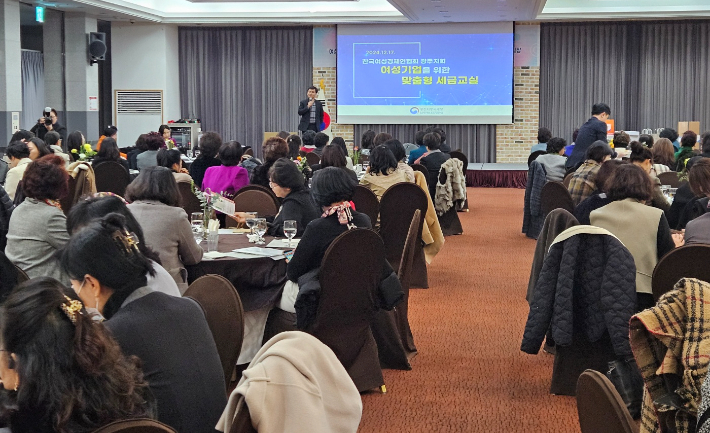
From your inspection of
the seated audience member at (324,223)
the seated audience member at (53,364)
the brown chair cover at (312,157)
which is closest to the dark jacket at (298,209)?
the seated audience member at (324,223)

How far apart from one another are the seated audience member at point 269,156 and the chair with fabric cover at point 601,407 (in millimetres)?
5512

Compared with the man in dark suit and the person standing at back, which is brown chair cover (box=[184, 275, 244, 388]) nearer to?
the person standing at back

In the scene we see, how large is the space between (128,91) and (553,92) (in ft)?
26.2

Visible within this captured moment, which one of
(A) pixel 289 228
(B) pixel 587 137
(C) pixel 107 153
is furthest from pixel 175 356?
(B) pixel 587 137

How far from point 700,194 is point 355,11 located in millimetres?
11990

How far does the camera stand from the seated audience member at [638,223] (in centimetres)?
440

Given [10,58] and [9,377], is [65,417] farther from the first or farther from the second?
[10,58]

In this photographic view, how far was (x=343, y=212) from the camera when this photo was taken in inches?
165

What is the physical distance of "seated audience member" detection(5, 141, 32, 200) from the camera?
741 cm

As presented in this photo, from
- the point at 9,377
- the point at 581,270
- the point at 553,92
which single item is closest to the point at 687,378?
the point at 9,377

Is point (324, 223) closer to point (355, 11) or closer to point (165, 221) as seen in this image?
point (165, 221)

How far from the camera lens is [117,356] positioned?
188 cm

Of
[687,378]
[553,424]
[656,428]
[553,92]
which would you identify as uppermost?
[553,92]

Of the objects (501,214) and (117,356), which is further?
(501,214)
